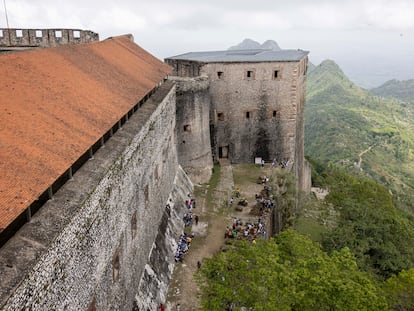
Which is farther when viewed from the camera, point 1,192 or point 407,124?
point 407,124

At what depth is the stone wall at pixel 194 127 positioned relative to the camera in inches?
1056

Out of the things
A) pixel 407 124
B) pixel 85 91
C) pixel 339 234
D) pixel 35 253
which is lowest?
pixel 407 124

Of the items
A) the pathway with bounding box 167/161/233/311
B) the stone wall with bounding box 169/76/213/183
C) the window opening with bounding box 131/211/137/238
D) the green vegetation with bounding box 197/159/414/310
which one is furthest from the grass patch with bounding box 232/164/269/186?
the window opening with bounding box 131/211/137/238

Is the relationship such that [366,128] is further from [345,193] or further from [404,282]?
[404,282]

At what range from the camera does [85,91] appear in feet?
41.2

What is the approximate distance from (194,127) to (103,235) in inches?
685

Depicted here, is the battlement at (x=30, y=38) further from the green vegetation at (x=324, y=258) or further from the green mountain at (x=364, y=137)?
the green mountain at (x=364, y=137)

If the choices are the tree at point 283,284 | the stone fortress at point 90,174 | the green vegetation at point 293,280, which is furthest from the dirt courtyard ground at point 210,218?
the tree at point 283,284

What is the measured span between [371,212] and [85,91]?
914 inches

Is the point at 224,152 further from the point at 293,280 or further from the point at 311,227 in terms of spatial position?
the point at 293,280

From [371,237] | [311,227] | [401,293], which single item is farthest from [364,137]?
[401,293]

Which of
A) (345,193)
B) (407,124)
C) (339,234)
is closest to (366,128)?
(407,124)

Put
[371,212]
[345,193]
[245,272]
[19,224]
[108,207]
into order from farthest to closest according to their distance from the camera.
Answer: [345,193] → [371,212] → [245,272] → [108,207] → [19,224]

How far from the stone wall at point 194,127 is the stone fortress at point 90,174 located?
113 millimetres
